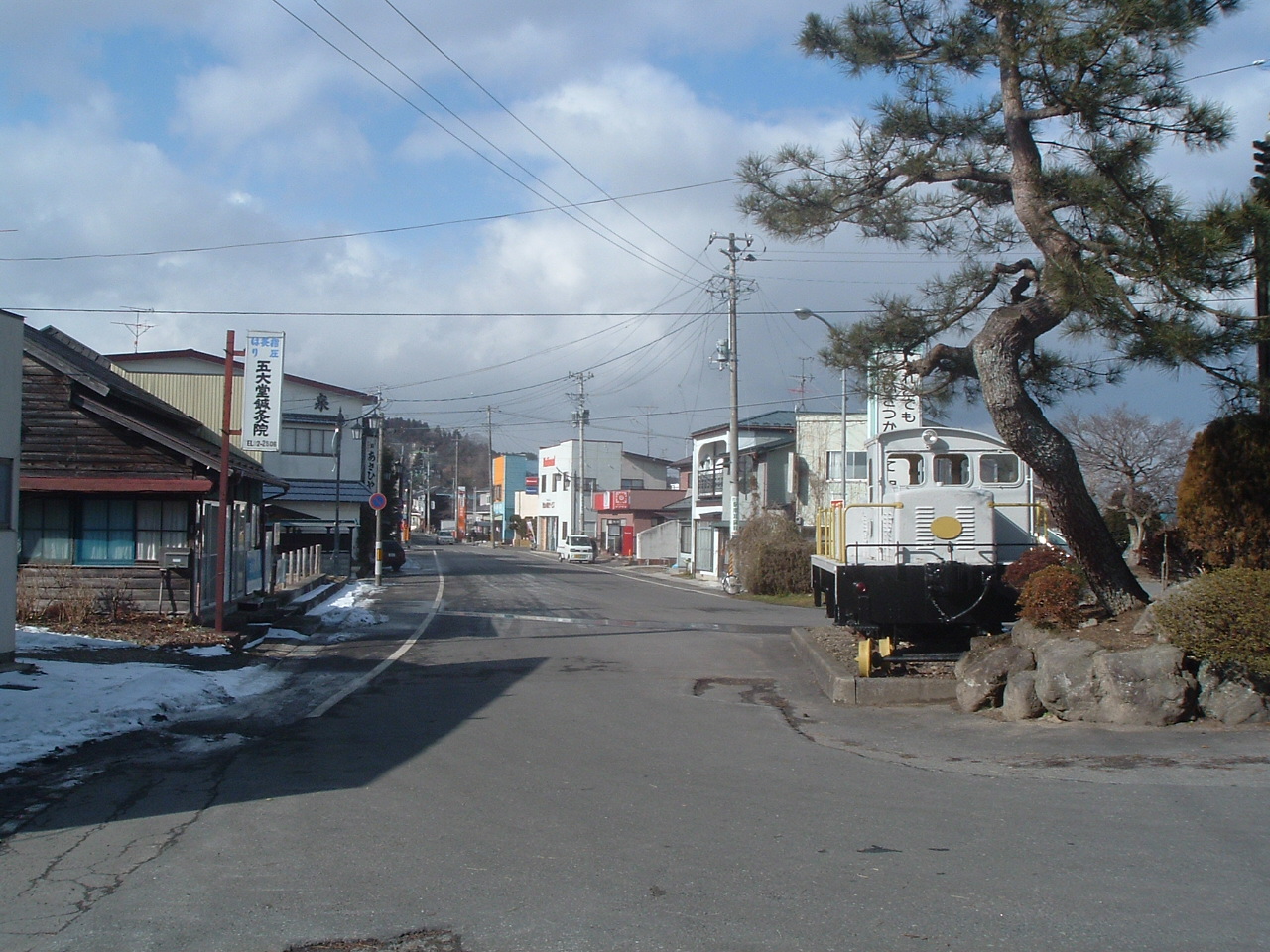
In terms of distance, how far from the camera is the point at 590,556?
222 ft

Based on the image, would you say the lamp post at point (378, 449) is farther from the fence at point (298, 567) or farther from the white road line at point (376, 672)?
the white road line at point (376, 672)

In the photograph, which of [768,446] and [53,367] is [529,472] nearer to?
[768,446]

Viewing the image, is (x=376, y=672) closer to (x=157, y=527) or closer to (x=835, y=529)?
(x=835, y=529)

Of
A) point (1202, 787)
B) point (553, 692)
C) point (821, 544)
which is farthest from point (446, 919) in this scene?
point (821, 544)

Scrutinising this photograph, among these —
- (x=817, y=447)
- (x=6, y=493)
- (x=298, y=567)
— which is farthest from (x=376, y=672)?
(x=817, y=447)

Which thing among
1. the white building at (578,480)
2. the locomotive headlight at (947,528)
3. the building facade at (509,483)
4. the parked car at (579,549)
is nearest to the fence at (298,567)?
the locomotive headlight at (947,528)

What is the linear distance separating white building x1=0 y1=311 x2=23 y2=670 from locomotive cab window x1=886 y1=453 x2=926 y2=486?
10723 mm

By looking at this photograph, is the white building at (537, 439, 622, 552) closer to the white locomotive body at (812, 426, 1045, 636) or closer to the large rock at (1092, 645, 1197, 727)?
the white locomotive body at (812, 426, 1045, 636)

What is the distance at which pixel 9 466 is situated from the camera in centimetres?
1230

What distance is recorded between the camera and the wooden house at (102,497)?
18.6m

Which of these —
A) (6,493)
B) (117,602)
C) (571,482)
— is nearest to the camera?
(6,493)

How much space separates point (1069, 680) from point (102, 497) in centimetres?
1642

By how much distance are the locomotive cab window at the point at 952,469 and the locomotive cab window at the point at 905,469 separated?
0.21 m

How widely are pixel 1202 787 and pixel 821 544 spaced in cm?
974
